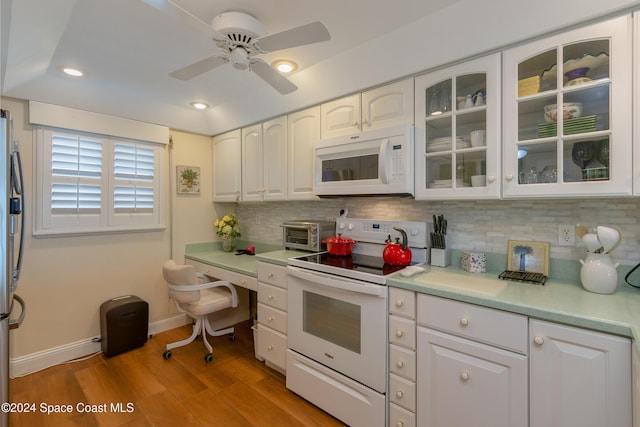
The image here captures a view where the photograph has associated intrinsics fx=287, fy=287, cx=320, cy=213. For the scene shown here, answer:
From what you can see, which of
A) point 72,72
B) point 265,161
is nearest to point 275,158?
point 265,161

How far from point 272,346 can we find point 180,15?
2170 mm

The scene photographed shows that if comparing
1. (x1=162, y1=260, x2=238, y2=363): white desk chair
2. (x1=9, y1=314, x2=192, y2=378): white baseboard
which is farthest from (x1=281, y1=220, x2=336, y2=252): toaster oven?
(x1=9, y1=314, x2=192, y2=378): white baseboard

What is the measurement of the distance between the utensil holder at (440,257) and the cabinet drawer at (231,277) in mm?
1396

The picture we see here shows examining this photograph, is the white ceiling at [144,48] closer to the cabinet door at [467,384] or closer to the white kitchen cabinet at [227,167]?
the white kitchen cabinet at [227,167]

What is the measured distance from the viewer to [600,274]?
4.45 feet

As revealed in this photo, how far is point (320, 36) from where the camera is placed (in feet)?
4.37

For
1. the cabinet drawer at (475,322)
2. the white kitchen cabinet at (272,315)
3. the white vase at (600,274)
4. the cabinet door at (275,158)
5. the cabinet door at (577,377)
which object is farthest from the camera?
the cabinet door at (275,158)

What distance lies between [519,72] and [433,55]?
1.53ft

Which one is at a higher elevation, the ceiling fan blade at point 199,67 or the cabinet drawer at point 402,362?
the ceiling fan blade at point 199,67

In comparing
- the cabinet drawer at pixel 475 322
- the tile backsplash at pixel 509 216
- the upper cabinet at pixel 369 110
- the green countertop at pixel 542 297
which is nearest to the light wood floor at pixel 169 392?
the cabinet drawer at pixel 475 322

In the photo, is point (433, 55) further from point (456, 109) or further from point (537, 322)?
point (537, 322)

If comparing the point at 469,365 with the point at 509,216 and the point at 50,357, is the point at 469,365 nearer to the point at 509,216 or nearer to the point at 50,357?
the point at 509,216

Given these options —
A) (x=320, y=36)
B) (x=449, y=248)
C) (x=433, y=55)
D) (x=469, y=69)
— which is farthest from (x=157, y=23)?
(x=449, y=248)

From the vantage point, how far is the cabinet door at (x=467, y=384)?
1.24 m
